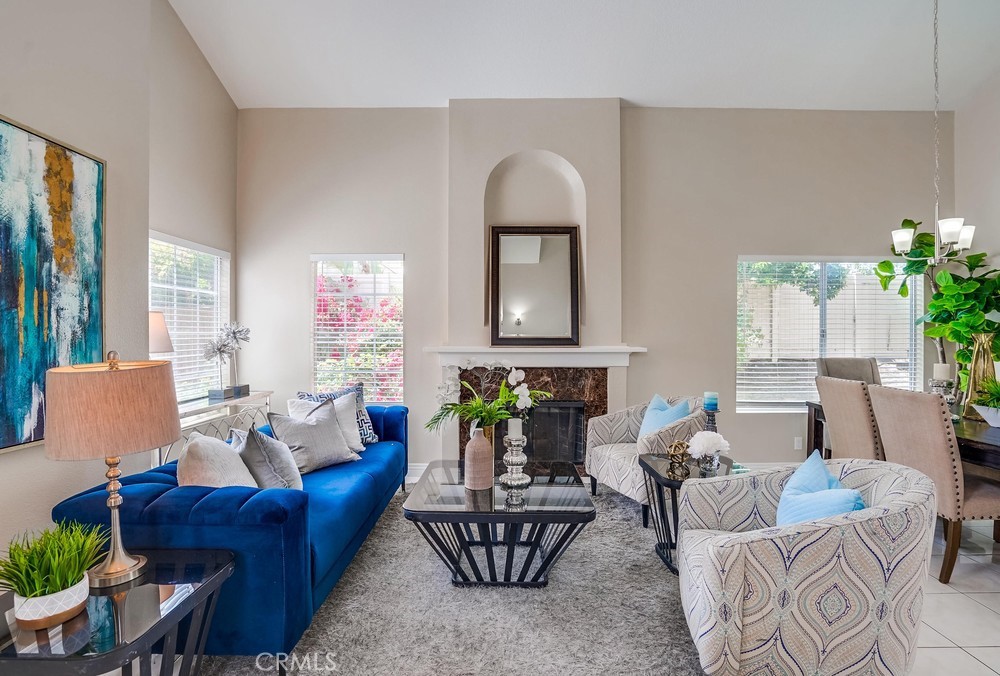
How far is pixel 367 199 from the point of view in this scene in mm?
4785

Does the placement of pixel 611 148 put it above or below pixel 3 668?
above

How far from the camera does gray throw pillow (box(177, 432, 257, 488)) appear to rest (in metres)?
2.08

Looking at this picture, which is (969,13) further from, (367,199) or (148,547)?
(148,547)

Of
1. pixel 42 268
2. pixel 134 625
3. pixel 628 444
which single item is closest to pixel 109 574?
pixel 134 625

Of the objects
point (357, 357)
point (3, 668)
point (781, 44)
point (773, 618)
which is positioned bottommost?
point (773, 618)

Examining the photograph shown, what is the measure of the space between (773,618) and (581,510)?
0.90 metres

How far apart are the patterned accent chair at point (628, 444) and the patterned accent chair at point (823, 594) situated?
59.6 inches

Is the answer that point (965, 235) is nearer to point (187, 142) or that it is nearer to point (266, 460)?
point (266, 460)

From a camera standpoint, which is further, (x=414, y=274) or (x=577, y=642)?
(x=414, y=274)

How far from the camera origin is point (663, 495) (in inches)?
115

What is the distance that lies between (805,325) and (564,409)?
8.02 ft

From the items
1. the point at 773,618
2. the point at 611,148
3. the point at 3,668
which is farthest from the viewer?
the point at 611,148

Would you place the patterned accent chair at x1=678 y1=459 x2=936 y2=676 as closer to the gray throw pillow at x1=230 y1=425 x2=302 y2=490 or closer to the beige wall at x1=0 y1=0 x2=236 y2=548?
the gray throw pillow at x1=230 y1=425 x2=302 y2=490

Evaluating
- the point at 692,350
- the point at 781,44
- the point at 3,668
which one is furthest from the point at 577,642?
the point at 781,44
